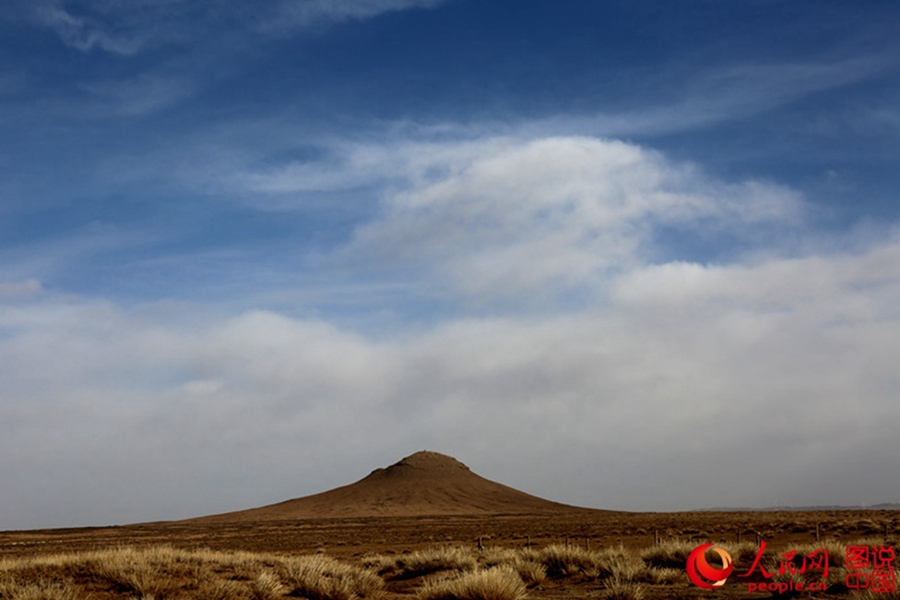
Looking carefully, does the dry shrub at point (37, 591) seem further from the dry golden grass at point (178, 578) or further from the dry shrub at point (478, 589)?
the dry shrub at point (478, 589)

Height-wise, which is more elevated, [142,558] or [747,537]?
[142,558]

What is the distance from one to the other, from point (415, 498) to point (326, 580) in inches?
5555

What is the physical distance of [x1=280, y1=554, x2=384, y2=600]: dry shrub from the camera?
1435 cm

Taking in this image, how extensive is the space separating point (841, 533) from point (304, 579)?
35.5 m

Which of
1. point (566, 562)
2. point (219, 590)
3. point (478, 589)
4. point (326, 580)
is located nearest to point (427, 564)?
point (566, 562)

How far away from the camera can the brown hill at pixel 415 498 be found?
459 feet

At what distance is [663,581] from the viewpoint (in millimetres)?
17078

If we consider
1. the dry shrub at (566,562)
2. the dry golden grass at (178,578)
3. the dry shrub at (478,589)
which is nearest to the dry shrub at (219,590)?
the dry golden grass at (178,578)

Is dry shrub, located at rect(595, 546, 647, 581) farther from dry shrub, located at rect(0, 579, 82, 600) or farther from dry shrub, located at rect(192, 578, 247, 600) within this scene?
dry shrub, located at rect(0, 579, 82, 600)

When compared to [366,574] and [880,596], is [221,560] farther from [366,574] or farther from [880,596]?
[880,596]

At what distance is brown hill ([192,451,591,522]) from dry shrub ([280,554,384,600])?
11584 centimetres

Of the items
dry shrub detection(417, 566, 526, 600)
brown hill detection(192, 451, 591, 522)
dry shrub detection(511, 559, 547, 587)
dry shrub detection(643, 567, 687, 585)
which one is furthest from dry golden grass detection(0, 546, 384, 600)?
brown hill detection(192, 451, 591, 522)

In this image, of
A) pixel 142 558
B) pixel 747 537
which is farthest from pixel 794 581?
pixel 747 537

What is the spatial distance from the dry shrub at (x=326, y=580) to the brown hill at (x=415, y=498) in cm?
11584
